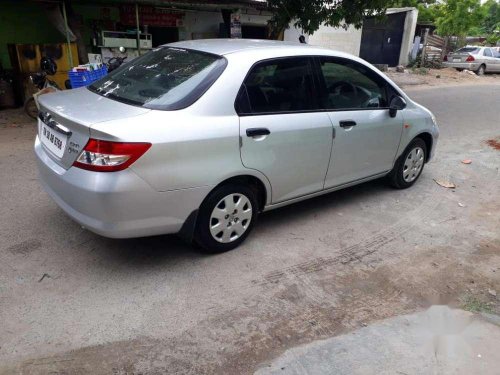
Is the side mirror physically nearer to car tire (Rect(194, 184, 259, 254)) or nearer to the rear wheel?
car tire (Rect(194, 184, 259, 254))

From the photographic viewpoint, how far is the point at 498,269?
12.3 feet

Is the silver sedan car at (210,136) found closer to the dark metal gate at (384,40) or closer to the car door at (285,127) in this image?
the car door at (285,127)

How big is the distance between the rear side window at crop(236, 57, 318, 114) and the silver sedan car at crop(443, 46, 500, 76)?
A: 71.8 ft

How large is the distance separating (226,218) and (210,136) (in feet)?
2.39

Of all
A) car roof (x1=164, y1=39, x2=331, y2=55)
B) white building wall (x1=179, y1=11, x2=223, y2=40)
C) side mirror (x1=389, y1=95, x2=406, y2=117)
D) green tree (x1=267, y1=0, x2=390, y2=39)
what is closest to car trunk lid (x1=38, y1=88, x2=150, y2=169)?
car roof (x1=164, y1=39, x2=331, y2=55)

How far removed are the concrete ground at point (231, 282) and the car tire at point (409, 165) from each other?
223mm

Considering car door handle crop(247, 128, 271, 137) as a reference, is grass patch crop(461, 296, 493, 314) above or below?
below

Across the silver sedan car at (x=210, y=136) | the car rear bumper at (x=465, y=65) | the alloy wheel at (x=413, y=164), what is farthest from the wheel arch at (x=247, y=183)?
the car rear bumper at (x=465, y=65)

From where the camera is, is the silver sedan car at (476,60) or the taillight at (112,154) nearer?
the taillight at (112,154)

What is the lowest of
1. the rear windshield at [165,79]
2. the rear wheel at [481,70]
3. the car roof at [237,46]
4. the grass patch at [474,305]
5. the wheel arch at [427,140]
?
the rear wheel at [481,70]

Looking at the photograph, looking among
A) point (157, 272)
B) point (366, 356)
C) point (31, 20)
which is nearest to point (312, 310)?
point (366, 356)

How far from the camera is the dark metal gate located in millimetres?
22766

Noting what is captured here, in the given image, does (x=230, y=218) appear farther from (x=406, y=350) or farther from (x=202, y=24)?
(x=202, y=24)

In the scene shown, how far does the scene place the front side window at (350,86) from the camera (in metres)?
4.05
